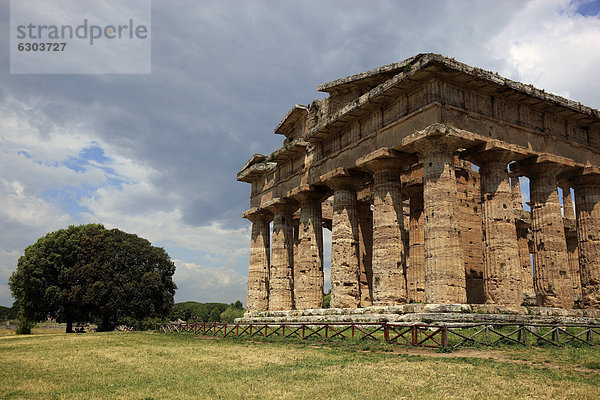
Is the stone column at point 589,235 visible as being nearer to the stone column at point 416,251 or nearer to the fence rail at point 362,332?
the stone column at point 416,251

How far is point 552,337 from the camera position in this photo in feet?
53.4

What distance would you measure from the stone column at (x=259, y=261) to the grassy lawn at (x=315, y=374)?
17.3m

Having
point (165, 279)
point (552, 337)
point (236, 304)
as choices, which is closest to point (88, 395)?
point (552, 337)

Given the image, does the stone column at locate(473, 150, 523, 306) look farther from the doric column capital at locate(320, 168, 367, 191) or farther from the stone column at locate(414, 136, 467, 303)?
the doric column capital at locate(320, 168, 367, 191)

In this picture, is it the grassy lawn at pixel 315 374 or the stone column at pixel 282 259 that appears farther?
the stone column at pixel 282 259

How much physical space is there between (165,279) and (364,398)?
134 ft

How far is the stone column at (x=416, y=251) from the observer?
88.6 ft

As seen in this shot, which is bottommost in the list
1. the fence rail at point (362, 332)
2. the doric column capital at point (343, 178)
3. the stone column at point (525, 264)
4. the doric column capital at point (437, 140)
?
the fence rail at point (362, 332)

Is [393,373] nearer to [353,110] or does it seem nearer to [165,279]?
[353,110]

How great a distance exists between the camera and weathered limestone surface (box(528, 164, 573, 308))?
22188mm

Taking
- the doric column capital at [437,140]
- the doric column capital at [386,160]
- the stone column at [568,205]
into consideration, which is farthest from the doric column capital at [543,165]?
the stone column at [568,205]

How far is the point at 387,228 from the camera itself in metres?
22.4

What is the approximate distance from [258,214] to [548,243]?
20.1 metres

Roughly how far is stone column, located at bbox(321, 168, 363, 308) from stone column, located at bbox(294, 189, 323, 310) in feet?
9.77
